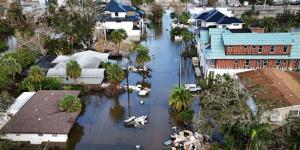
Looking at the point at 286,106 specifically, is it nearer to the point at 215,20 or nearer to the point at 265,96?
the point at 265,96

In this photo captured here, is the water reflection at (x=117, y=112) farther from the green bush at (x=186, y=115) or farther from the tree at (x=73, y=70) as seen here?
the green bush at (x=186, y=115)

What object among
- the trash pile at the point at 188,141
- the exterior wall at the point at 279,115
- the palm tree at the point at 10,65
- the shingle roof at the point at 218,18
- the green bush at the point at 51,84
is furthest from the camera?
the shingle roof at the point at 218,18

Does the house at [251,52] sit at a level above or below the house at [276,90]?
above

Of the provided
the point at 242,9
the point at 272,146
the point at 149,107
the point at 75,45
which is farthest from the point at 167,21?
the point at 272,146

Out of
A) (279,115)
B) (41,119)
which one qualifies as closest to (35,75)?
(41,119)

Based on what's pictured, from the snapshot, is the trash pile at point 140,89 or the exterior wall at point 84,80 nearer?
the trash pile at point 140,89

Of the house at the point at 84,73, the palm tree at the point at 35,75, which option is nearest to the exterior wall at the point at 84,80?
the house at the point at 84,73

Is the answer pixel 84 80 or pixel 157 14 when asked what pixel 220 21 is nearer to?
pixel 157 14
